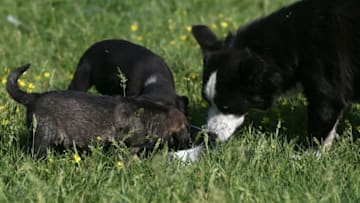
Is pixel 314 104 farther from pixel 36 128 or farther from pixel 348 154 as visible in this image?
pixel 36 128

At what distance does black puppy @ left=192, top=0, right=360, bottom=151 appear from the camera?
518 centimetres

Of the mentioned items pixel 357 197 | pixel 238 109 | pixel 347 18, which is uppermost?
pixel 347 18

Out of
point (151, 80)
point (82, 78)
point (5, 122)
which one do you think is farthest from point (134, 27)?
point (5, 122)

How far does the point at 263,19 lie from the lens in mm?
5551

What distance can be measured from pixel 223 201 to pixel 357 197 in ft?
2.92

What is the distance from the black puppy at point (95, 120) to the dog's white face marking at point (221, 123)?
205mm

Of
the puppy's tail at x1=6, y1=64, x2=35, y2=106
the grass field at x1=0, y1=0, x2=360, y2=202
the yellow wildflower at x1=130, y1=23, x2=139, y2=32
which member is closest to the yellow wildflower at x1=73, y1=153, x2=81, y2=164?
the grass field at x1=0, y1=0, x2=360, y2=202

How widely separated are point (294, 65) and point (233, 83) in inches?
17.9

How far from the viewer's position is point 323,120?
537 centimetres

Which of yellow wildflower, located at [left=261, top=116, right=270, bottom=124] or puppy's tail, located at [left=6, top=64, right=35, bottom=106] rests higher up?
puppy's tail, located at [left=6, top=64, right=35, bottom=106]

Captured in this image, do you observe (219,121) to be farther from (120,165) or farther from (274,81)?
(120,165)

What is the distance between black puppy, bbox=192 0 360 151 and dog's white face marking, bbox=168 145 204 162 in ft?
1.02

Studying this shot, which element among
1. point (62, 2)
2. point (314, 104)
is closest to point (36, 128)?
point (314, 104)

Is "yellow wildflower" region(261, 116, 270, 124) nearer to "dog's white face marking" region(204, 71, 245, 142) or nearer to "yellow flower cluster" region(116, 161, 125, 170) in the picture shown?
"dog's white face marking" region(204, 71, 245, 142)
